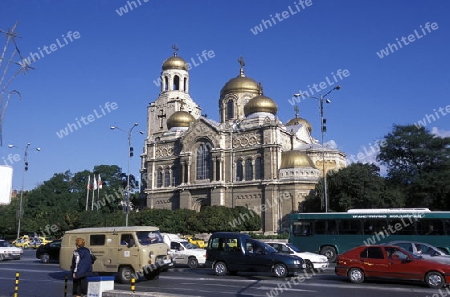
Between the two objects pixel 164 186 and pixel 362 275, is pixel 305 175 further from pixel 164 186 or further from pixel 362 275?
pixel 362 275

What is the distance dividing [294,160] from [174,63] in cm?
2891

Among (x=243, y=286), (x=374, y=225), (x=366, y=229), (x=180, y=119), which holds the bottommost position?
(x=243, y=286)

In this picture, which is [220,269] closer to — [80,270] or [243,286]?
[243,286]

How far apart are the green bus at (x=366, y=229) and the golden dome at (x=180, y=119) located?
1462 inches

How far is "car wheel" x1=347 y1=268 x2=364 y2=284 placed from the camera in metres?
16.7

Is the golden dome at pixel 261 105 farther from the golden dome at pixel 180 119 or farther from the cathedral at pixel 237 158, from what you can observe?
the golden dome at pixel 180 119

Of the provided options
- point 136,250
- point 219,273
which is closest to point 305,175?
point 219,273

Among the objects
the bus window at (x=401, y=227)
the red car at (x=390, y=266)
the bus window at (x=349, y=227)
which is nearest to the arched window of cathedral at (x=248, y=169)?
the bus window at (x=349, y=227)

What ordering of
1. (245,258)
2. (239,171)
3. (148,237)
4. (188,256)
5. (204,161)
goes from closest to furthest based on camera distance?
(148,237)
(245,258)
(188,256)
(239,171)
(204,161)

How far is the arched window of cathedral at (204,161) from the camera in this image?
2219 inches

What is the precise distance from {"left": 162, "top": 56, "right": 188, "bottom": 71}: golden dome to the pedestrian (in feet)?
199

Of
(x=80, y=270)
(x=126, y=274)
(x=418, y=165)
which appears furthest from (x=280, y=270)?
(x=418, y=165)

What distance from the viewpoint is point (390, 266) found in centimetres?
1611

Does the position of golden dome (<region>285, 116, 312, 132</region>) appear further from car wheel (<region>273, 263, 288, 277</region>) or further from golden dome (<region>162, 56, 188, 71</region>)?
car wheel (<region>273, 263, 288, 277</region>)
